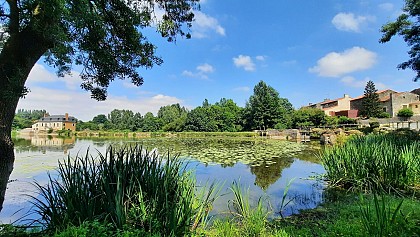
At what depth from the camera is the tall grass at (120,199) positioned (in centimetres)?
283

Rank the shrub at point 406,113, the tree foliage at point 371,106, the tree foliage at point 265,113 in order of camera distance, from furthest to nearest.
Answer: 1. the tree foliage at point 265,113
2. the tree foliage at point 371,106
3. the shrub at point 406,113

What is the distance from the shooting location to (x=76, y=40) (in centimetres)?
303

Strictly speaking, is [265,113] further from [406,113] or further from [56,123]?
[56,123]

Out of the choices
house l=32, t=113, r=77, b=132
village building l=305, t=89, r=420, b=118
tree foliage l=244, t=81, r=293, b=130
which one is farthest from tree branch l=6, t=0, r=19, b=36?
house l=32, t=113, r=77, b=132

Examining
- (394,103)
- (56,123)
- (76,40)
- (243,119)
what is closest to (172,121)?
(243,119)

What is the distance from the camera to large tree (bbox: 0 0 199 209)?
94.2 inches

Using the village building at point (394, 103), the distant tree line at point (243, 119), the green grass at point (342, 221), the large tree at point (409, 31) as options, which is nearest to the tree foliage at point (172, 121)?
the distant tree line at point (243, 119)

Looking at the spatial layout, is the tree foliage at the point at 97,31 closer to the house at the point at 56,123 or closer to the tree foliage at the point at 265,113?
the tree foliage at the point at 265,113

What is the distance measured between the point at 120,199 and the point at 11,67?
199 centimetres

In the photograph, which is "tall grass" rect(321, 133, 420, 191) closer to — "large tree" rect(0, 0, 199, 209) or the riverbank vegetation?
the riverbank vegetation

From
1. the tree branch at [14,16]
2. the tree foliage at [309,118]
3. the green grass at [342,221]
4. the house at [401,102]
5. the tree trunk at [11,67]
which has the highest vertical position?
the house at [401,102]

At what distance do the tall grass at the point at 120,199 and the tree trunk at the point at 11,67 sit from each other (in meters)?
0.50

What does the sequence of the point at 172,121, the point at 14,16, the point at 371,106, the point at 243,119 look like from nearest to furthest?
1. the point at 14,16
2. the point at 371,106
3. the point at 243,119
4. the point at 172,121

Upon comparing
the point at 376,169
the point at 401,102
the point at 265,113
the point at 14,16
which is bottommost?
the point at 376,169
